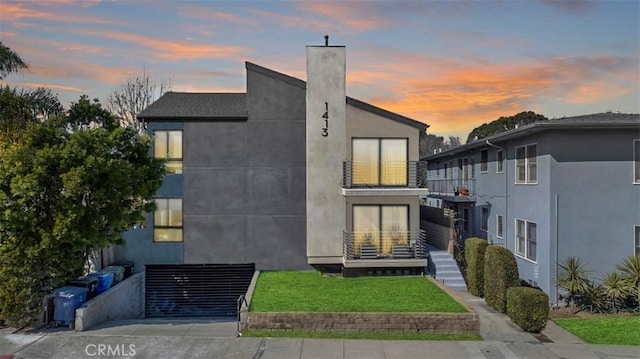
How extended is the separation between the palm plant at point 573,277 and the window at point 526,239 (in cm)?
141

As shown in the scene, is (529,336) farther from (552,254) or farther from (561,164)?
(561,164)

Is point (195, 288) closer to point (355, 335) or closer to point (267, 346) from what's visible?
point (267, 346)

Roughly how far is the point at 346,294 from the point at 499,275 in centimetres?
506

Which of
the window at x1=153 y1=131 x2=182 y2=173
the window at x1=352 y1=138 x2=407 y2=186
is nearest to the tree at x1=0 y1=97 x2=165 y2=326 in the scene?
the window at x1=153 y1=131 x2=182 y2=173

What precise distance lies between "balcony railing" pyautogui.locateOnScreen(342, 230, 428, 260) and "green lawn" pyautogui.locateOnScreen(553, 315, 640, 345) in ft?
18.2

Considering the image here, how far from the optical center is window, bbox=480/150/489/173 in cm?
2261

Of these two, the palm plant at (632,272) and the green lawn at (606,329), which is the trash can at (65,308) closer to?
the green lawn at (606,329)

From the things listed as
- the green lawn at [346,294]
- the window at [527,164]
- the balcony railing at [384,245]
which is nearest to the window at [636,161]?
the window at [527,164]

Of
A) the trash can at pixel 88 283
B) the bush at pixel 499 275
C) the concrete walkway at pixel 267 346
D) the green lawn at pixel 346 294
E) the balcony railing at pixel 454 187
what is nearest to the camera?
the concrete walkway at pixel 267 346

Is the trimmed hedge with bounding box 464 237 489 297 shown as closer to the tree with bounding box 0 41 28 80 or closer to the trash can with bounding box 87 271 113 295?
the trash can with bounding box 87 271 113 295

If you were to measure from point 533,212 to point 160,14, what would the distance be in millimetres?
16752

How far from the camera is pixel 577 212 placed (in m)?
15.7

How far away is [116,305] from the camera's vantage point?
15.8 metres

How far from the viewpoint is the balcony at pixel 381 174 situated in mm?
18281
